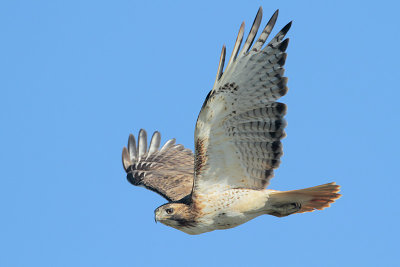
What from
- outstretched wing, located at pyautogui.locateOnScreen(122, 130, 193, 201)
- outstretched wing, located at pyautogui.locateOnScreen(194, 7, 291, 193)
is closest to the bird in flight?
outstretched wing, located at pyautogui.locateOnScreen(194, 7, 291, 193)

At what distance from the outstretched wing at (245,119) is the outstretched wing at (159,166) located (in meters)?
1.76

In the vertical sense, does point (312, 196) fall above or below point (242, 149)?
below

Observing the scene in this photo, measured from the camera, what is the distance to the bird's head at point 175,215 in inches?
335

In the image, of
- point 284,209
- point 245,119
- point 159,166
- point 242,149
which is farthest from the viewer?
point 159,166

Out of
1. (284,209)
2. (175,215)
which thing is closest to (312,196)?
(284,209)

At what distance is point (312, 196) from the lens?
29.8ft

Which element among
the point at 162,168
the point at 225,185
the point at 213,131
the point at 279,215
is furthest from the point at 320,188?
the point at 162,168

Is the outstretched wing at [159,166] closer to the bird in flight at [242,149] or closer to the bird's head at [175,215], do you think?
the bird's head at [175,215]

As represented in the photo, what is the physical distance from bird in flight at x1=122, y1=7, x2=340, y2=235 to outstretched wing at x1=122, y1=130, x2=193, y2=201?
5.17 ft

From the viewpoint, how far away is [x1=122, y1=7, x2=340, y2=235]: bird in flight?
786cm

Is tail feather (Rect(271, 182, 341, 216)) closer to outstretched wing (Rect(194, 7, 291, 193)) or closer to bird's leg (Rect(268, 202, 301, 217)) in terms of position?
bird's leg (Rect(268, 202, 301, 217))

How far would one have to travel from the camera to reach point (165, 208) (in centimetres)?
859

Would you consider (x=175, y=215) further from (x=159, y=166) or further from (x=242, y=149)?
(x=159, y=166)

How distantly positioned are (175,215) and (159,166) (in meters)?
3.35
